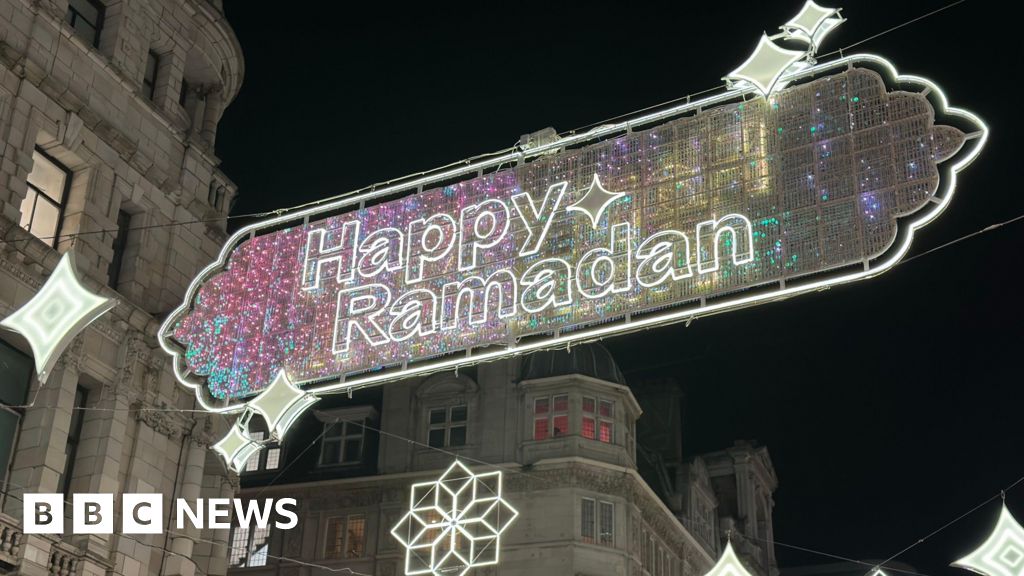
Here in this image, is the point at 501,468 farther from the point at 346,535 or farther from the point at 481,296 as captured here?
the point at 481,296

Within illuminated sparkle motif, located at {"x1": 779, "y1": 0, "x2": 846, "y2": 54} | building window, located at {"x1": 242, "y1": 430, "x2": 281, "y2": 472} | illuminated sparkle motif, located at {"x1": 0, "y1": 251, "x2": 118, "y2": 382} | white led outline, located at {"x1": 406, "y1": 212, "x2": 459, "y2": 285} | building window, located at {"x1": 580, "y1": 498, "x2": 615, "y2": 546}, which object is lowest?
illuminated sparkle motif, located at {"x1": 0, "y1": 251, "x2": 118, "y2": 382}

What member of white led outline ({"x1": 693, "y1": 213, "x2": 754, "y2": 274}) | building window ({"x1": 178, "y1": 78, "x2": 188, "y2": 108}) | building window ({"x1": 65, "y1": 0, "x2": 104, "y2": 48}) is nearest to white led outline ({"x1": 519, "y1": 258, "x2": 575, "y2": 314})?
white led outline ({"x1": 693, "y1": 213, "x2": 754, "y2": 274})

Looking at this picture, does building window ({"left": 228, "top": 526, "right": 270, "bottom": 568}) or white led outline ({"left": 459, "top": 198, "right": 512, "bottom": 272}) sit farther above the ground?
building window ({"left": 228, "top": 526, "right": 270, "bottom": 568})

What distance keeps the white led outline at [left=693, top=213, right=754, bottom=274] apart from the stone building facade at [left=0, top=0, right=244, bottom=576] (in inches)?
388

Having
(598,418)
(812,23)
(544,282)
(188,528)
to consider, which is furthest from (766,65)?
(598,418)

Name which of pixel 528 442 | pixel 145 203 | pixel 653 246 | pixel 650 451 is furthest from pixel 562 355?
pixel 653 246

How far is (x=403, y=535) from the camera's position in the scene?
135 feet

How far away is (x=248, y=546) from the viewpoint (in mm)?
42406

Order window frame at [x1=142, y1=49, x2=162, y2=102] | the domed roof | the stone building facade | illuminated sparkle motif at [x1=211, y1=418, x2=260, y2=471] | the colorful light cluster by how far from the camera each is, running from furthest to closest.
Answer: the domed roof < window frame at [x1=142, y1=49, x2=162, y2=102] < the stone building facade < illuminated sparkle motif at [x1=211, y1=418, x2=260, y2=471] < the colorful light cluster

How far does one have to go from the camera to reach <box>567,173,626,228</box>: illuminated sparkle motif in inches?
650

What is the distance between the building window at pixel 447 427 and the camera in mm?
42000

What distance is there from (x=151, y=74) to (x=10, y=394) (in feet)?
25.8

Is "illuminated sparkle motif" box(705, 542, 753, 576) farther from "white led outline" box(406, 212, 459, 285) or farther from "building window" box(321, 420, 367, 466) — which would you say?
"building window" box(321, 420, 367, 466)

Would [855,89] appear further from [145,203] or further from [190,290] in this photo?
[145,203]
